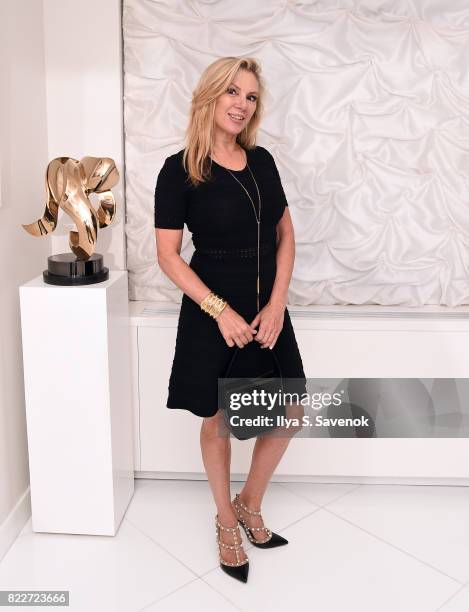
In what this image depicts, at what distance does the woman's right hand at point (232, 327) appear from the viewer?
205cm

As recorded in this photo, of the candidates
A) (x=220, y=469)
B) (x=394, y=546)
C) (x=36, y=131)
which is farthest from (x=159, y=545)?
(x=36, y=131)

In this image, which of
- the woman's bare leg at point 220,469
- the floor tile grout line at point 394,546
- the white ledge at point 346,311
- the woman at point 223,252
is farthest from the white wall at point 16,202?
the floor tile grout line at point 394,546

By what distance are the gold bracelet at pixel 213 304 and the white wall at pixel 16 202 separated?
2.10 feet

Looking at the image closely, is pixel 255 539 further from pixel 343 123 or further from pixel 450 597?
pixel 343 123

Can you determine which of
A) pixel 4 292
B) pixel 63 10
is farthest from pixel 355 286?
pixel 63 10

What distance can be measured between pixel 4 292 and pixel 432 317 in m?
1.78

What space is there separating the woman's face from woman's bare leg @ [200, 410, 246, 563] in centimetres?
98

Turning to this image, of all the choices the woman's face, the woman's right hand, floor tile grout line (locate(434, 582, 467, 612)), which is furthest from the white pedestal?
floor tile grout line (locate(434, 582, 467, 612))

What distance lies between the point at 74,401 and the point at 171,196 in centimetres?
87

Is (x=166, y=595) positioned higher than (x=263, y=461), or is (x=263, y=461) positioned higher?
(x=263, y=461)

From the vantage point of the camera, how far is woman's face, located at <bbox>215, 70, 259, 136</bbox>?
2041mm

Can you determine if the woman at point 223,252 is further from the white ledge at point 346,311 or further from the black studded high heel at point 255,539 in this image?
the white ledge at point 346,311

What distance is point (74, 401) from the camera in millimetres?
2354

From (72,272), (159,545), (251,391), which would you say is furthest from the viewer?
(159,545)
